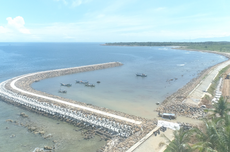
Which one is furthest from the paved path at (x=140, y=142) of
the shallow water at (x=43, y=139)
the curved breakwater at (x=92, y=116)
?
the shallow water at (x=43, y=139)

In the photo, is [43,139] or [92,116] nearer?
[43,139]

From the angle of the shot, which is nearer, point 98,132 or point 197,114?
point 98,132

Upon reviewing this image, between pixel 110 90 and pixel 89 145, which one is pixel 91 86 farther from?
pixel 89 145

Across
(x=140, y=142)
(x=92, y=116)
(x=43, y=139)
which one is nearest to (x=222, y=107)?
(x=140, y=142)

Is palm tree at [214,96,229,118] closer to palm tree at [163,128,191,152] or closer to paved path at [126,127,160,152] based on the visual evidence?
paved path at [126,127,160,152]

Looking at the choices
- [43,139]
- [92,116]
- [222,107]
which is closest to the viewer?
[222,107]

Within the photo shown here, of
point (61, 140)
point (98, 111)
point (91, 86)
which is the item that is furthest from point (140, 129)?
point (91, 86)

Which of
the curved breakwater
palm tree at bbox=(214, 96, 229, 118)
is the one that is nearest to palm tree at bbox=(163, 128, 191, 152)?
the curved breakwater

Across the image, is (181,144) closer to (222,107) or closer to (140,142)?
(140,142)

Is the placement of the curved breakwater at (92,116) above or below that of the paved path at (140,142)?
below

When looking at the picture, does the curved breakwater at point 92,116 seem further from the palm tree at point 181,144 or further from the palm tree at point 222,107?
the palm tree at point 222,107

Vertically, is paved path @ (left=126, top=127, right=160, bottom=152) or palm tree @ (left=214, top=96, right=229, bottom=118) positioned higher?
palm tree @ (left=214, top=96, right=229, bottom=118)
